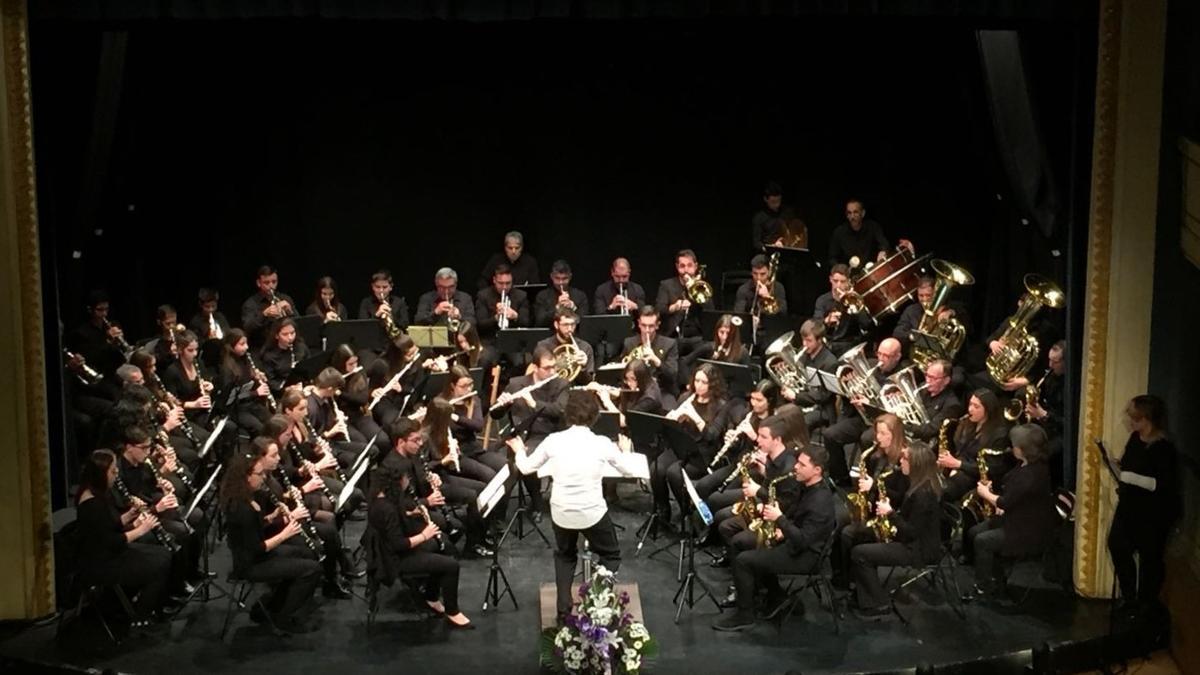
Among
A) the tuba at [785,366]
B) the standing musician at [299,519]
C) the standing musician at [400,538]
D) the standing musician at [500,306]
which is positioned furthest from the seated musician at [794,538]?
the standing musician at [500,306]

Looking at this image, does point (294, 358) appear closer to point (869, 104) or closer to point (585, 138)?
point (585, 138)

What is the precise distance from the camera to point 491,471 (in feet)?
41.7

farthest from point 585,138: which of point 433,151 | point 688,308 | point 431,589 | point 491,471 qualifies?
point 431,589

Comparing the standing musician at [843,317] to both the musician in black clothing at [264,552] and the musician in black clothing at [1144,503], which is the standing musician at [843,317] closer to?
the musician in black clothing at [1144,503]

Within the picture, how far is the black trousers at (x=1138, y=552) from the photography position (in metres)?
10.9

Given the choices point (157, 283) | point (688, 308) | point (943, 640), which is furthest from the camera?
point (157, 283)

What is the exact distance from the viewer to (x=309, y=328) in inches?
577

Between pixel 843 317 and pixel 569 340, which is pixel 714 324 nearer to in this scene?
pixel 843 317

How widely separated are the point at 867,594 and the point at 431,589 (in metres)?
2.97

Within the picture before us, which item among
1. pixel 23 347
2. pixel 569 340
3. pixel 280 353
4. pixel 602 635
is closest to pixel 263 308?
pixel 280 353

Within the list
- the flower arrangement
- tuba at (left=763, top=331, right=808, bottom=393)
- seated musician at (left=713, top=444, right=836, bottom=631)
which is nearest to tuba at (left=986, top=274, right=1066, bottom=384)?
tuba at (left=763, top=331, right=808, bottom=393)

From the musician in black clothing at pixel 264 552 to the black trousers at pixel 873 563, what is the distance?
3.65 m

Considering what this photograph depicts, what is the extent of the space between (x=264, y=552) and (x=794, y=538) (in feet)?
11.4

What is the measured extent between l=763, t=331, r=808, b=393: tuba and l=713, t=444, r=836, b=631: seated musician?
7.72 ft
